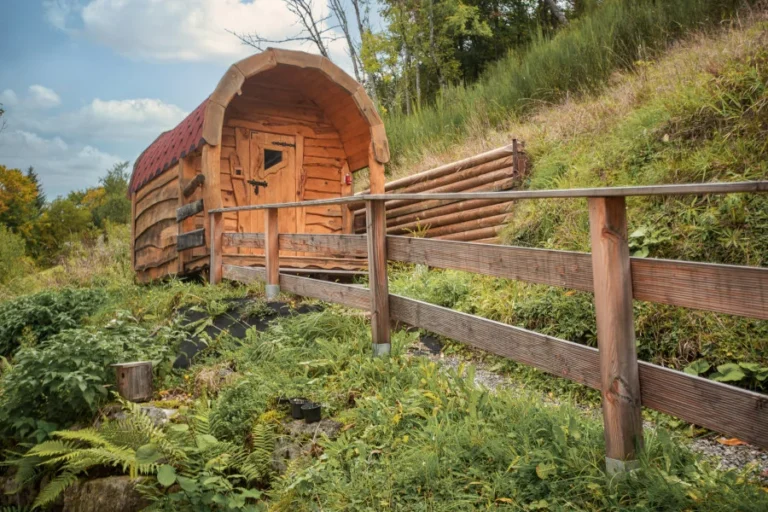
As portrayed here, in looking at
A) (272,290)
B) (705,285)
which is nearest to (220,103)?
(272,290)

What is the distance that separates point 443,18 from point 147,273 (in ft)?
40.9

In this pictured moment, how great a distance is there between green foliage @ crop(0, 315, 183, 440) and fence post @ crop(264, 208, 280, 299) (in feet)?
7.40

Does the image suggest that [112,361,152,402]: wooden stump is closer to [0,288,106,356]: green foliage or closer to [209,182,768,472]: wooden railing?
[209,182,768,472]: wooden railing

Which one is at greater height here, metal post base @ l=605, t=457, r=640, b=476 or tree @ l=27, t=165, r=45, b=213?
tree @ l=27, t=165, r=45, b=213

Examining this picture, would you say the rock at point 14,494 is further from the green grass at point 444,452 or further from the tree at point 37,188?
the tree at point 37,188

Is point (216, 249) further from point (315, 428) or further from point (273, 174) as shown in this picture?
point (315, 428)

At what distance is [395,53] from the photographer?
17.6m

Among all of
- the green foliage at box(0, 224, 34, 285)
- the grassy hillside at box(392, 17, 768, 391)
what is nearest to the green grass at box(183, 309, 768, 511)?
the grassy hillside at box(392, 17, 768, 391)

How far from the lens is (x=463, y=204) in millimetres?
9289

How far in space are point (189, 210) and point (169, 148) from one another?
5.60ft

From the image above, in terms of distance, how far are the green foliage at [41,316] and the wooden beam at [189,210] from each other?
5.67 ft

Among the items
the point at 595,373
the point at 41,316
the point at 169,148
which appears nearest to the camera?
the point at 595,373

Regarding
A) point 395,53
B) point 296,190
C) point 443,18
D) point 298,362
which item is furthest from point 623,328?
point 443,18

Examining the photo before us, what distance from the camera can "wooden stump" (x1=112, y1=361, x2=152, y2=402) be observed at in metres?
4.35
